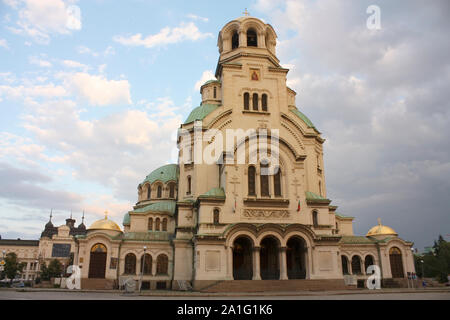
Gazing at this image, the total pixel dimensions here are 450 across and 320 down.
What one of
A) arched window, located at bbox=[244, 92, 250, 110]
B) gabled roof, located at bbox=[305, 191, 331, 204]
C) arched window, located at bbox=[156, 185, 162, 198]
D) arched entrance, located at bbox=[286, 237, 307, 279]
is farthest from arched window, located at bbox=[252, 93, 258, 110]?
arched window, located at bbox=[156, 185, 162, 198]

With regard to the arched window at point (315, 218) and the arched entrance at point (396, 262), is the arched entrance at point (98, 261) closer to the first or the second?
the arched window at point (315, 218)

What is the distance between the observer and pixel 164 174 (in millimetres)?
46438

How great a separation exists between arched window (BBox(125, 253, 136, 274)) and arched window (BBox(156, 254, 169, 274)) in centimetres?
223

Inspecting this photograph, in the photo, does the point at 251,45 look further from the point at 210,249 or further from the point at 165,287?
the point at 165,287

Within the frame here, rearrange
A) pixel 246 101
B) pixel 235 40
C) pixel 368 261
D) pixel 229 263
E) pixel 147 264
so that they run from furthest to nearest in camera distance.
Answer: pixel 235 40 < pixel 368 261 < pixel 246 101 < pixel 147 264 < pixel 229 263

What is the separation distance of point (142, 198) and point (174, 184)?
4.84 m

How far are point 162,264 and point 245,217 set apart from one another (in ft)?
32.5

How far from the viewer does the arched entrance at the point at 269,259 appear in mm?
31625

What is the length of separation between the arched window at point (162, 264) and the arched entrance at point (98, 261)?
16.2 feet

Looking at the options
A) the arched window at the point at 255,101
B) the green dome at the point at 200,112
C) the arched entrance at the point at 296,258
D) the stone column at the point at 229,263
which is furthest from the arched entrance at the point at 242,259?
the green dome at the point at 200,112

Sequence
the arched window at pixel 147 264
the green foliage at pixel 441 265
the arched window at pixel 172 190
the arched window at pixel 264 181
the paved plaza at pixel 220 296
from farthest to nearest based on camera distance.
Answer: the green foliage at pixel 441 265, the arched window at pixel 172 190, the arched window at pixel 147 264, the arched window at pixel 264 181, the paved plaza at pixel 220 296

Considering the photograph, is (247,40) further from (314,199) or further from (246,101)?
(314,199)

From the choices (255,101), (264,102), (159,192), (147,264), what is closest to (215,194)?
(147,264)

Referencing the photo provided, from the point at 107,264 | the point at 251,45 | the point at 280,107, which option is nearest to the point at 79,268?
the point at 107,264
